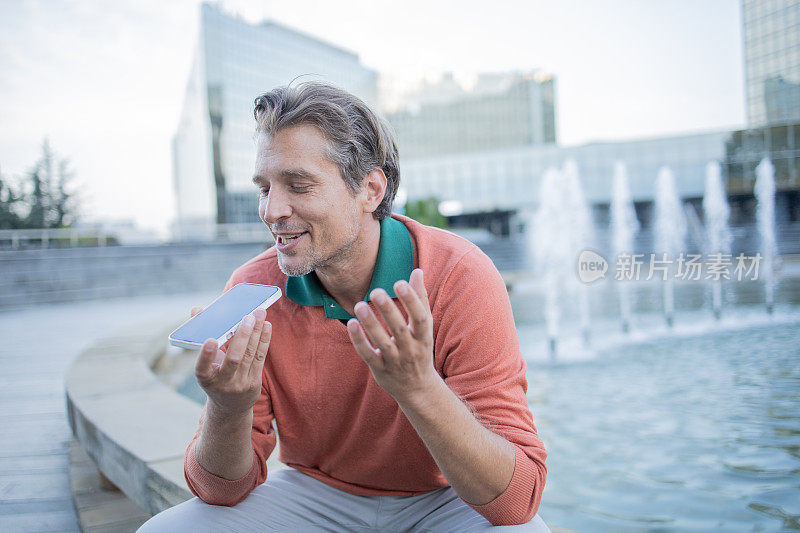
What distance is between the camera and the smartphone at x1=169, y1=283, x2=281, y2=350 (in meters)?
1.24

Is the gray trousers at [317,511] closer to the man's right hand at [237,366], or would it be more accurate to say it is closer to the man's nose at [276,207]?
the man's right hand at [237,366]

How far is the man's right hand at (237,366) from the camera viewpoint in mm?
1175

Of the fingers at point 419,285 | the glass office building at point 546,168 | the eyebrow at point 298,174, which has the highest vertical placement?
the glass office building at point 546,168

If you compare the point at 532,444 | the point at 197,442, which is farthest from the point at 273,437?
the point at 532,444

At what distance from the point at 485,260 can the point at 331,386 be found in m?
0.56

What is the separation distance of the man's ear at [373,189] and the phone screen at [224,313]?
42 centimetres

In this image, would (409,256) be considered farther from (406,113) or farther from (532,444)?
(406,113)

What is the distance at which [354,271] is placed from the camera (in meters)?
1.71

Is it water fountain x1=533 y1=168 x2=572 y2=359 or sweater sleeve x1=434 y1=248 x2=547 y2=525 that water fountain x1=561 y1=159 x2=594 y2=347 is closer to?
water fountain x1=533 y1=168 x2=572 y2=359

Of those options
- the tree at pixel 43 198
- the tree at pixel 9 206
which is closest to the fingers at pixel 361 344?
the tree at pixel 43 198

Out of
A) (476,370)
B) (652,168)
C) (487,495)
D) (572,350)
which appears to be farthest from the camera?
(652,168)

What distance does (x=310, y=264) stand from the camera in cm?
158

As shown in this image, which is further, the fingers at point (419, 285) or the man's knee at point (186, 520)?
the man's knee at point (186, 520)

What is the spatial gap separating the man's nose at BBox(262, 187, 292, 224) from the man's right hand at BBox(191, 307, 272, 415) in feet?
1.10
